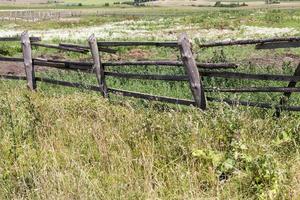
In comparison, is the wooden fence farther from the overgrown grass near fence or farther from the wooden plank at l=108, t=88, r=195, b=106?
the overgrown grass near fence

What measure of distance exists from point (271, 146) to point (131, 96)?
4669 millimetres

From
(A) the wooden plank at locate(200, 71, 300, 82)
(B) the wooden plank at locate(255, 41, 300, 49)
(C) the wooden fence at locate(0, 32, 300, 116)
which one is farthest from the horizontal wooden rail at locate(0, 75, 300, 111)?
(B) the wooden plank at locate(255, 41, 300, 49)

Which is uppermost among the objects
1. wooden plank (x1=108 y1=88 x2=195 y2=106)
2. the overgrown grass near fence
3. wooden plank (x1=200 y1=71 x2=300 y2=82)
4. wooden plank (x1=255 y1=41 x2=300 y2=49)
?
wooden plank (x1=255 y1=41 x2=300 y2=49)

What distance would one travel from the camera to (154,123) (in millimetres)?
5527

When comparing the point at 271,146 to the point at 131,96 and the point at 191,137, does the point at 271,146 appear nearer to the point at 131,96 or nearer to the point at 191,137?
the point at 191,137

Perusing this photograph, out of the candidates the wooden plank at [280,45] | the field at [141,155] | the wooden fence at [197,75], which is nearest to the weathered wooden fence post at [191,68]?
the wooden fence at [197,75]

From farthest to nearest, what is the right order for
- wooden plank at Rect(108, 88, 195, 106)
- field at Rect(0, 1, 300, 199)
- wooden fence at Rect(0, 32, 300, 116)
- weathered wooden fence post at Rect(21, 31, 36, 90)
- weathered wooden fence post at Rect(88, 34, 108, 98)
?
weathered wooden fence post at Rect(21, 31, 36, 90) → weathered wooden fence post at Rect(88, 34, 108, 98) → wooden plank at Rect(108, 88, 195, 106) → wooden fence at Rect(0, 32, 300, 116) → field at Rect(0, 1, 300, 199)

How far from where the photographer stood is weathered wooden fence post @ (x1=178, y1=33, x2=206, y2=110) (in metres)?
7.89

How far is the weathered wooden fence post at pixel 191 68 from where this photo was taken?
7.89 metres

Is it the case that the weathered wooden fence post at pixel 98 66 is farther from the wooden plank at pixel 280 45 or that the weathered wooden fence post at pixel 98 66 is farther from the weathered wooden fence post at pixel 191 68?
the wooden plank at pixel 280 45

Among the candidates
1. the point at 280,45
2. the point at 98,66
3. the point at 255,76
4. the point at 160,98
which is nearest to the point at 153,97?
the point at 160,98

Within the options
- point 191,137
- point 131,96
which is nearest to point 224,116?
point 191,137

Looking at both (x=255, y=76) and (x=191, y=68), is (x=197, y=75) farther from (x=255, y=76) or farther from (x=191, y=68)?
(x=255, y=76)

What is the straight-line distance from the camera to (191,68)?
7953mm
